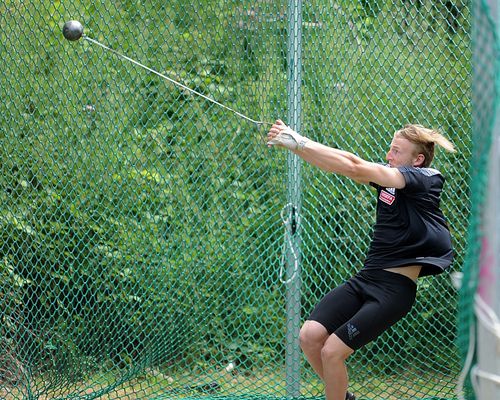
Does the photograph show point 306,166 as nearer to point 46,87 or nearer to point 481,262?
point 46,87

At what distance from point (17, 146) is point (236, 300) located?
164cm

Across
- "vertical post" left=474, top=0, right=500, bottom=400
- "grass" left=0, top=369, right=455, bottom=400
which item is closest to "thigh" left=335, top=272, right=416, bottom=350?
"grass" left=0, top=369, right=455, bottom=400

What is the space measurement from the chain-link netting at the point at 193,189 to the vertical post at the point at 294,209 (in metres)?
0.02

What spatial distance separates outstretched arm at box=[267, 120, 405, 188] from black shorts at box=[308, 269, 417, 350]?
0.48m

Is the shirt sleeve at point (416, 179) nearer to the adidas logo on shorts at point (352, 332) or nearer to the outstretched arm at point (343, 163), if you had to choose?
the outstretched arm at point (343, 163)

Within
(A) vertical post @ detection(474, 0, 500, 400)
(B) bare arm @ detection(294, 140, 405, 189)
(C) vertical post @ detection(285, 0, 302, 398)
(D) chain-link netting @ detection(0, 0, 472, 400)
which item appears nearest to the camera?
(A) vertical post @ detection(474, 0, 500, 400)

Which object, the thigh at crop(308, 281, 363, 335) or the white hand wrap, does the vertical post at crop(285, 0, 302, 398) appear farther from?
the white hand wrap

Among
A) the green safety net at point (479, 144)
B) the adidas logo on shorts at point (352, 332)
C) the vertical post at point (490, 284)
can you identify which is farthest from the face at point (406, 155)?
the vertical post at point (490, 284)

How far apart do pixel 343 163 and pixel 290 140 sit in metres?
0.28

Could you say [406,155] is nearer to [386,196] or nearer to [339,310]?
[386,196]

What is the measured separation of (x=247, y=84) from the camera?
516 centimetres

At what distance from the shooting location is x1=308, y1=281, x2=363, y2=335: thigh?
4.11 m

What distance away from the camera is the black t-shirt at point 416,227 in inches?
155

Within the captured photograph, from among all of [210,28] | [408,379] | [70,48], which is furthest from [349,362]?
[70,48]
